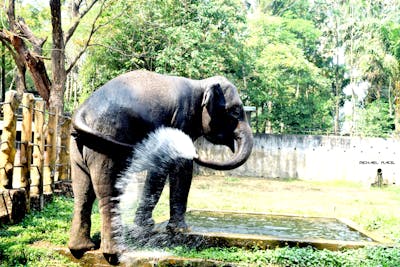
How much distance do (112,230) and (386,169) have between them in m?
18.3

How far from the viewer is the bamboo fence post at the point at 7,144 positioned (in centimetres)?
644

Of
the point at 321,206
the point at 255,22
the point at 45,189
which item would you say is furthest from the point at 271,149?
the point at 45,189

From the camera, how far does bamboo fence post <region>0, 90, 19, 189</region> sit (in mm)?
6438

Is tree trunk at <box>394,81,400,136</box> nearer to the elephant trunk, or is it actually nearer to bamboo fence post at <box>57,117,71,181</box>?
bamboo fence post at <box>57,117,71,181</box>

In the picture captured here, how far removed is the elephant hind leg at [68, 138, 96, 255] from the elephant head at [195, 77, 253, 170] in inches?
52.9

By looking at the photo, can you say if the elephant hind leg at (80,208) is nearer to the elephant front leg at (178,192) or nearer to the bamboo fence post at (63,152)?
the elephant front leg at (178,192)

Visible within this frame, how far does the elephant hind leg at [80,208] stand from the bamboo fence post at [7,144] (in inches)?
98.6

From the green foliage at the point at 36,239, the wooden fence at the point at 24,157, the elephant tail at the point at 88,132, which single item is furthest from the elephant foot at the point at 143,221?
the wooden fence at the point at 24,157

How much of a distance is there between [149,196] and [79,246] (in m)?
0.82

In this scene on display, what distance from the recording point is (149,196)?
4.73 meters

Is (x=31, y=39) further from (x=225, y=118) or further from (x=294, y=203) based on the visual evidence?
(x=225, y=118)

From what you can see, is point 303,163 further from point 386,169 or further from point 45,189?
point 45,189

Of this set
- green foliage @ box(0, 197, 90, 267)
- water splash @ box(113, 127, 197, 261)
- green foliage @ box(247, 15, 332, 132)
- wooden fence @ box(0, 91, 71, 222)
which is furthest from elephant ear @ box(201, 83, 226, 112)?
green foliage @ box(247, 15, 332, 132)

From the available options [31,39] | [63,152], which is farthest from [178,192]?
[31,39]
